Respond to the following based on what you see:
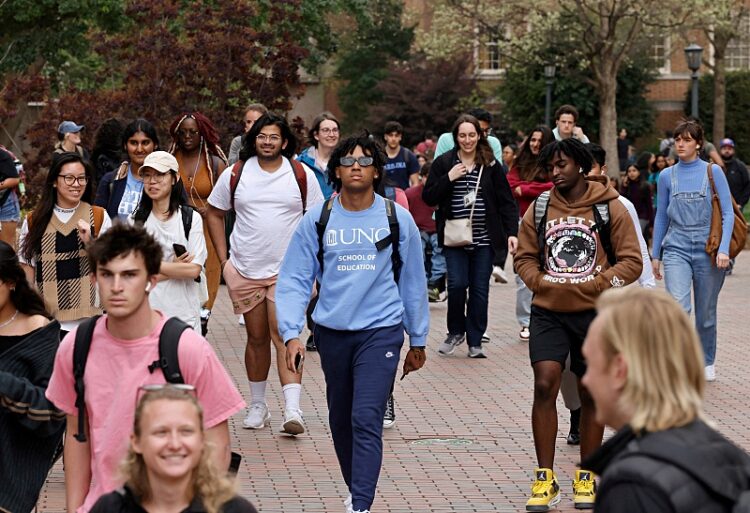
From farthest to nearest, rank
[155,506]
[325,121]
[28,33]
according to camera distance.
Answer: [28,33]
[325,121]
[155,506]

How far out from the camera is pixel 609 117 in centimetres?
4428

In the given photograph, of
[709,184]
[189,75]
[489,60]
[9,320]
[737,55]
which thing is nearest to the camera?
[9,320]

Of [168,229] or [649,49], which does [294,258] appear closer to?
[168,229]

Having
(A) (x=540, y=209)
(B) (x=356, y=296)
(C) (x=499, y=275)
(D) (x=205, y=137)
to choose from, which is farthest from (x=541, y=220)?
(C) (x=499, y=275)

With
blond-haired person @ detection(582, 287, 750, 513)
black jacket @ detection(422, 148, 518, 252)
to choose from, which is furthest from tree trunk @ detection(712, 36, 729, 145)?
blond-haired person @ detection(582, 287, 750, 513)

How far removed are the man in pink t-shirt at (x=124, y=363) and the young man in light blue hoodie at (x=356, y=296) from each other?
2.32 meters

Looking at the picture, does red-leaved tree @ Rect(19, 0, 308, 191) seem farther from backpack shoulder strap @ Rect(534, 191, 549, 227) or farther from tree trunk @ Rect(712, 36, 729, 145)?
tree trunk @ Rect(712, 36, 729, 145)

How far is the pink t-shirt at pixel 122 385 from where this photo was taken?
4691 millimetres

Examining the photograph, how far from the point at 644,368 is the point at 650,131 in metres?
49.6

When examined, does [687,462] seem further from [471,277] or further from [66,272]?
[471,277]

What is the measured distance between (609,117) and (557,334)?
122 ft

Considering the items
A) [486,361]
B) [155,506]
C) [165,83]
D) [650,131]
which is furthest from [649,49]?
[155,506]

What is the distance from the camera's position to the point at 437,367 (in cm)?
1267

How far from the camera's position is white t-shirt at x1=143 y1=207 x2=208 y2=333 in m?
7.82
